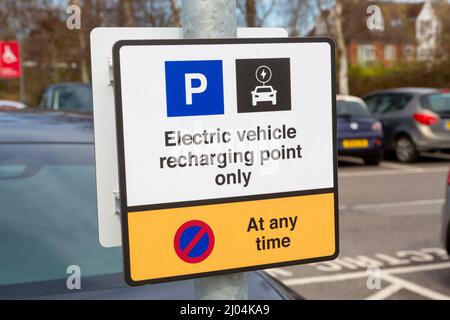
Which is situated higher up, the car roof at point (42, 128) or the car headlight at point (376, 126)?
the car roof at point (42, 128)

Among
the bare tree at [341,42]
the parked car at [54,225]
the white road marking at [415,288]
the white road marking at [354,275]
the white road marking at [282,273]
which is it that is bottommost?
the white road marking at [415,288]

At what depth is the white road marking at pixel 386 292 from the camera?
4.98 m

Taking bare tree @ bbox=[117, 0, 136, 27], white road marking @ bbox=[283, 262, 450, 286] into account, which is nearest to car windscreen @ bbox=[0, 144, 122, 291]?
white road marking @ bbox=[283, 262, 450, 286]

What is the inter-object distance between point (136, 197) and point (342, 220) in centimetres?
673

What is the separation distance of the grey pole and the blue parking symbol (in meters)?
0.07

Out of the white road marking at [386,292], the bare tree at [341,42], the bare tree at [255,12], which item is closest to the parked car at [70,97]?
the bare tree at [255,12]

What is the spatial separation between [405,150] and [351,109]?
1.44 metres

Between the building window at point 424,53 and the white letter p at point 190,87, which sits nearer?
the white letter p at point 190,87

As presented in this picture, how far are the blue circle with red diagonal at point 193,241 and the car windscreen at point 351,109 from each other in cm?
1229

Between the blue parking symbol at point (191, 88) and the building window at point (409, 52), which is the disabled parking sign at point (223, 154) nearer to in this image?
the blue parking symbol at point (191, 88)

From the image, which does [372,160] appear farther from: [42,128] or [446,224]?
[42,128]

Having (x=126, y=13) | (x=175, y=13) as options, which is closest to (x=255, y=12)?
(x=175, y=13)

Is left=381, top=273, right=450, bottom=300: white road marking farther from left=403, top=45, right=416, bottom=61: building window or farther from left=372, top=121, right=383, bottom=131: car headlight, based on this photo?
left=403, top=45, right=416, bottom=61: building window
